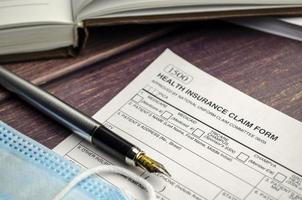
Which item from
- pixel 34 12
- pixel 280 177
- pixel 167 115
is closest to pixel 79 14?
A: pixel 34 12

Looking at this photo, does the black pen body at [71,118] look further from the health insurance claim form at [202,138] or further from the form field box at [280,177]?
the form field box at [280,177]

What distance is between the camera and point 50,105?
0.63 meters

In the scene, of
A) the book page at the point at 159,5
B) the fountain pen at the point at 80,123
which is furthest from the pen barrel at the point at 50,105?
the book page at the point at 159,5

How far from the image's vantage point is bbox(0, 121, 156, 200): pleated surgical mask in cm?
55

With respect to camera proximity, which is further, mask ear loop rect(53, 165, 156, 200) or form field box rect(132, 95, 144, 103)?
form field box rect(132, 95, 144, 103)

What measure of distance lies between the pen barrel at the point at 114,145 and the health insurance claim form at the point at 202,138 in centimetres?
1

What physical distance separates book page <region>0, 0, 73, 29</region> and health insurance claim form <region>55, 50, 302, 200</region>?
115mm

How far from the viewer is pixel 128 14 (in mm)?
681

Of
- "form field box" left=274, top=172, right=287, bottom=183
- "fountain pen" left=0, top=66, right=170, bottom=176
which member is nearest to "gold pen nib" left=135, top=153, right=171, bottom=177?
"fountain pen" left=0, top=66, right=170, bottom=176

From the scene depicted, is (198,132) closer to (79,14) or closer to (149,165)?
(149,165)

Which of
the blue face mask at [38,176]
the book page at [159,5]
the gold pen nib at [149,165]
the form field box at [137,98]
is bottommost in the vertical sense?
the blue face mask at [38,176]

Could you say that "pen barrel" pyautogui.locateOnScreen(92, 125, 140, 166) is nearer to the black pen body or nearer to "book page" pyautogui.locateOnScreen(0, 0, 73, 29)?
the black pen body

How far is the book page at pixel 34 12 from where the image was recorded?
667 millimetres

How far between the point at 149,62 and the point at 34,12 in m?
0.15
